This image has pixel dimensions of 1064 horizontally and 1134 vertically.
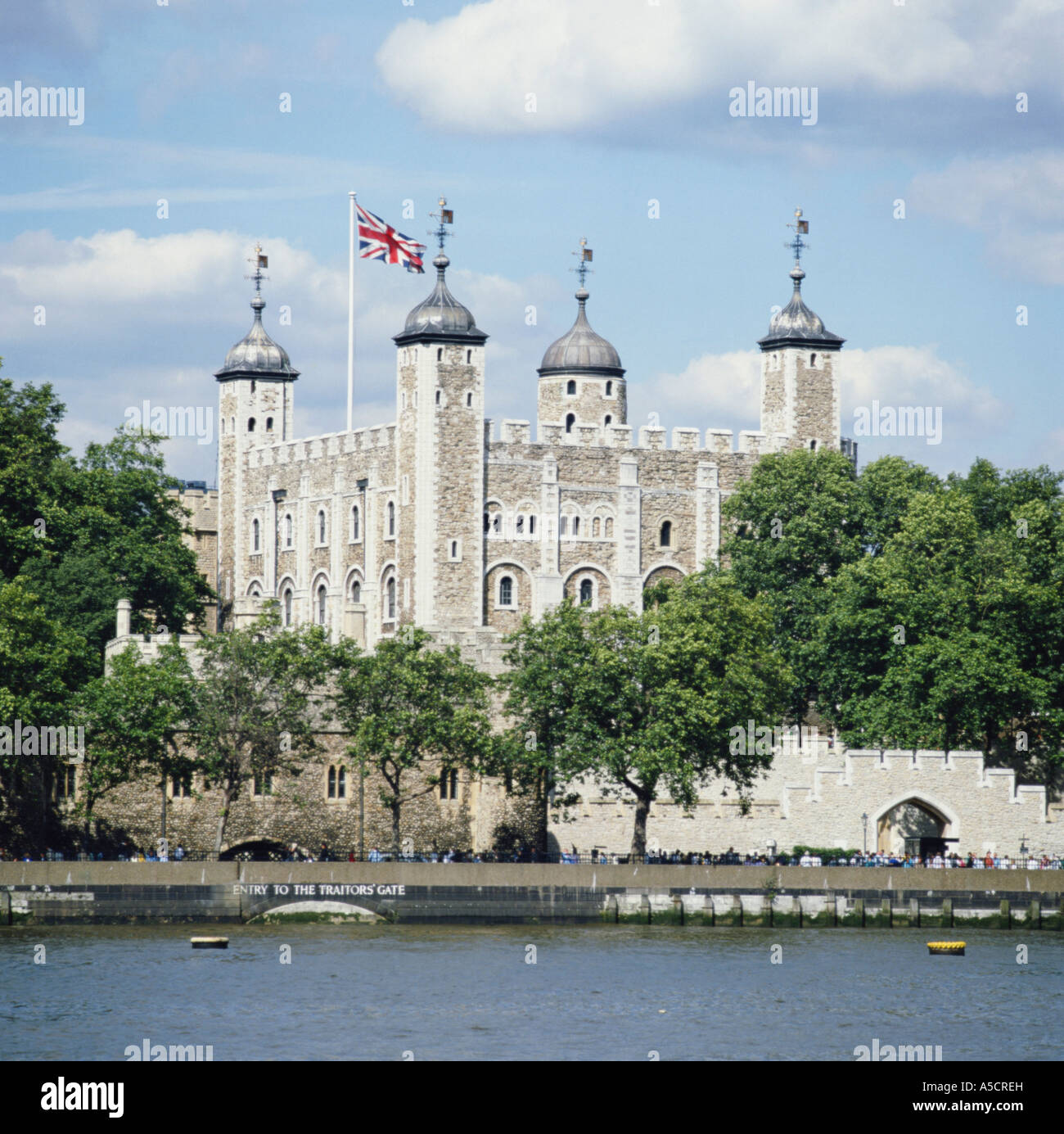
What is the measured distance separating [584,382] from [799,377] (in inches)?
421

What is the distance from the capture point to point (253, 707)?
6500 cm

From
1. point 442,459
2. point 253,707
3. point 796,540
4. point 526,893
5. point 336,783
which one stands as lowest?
point 526,893

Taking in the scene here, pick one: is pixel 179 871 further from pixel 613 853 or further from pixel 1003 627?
pixel 1003 627

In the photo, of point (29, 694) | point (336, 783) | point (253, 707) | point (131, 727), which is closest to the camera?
point (29, 694)

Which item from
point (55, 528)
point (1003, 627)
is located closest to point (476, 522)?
point (55, 528)

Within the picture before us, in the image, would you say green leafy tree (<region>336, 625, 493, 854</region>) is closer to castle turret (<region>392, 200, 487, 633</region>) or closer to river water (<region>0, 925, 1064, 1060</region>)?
river water (<region>0, 925, 1064, 1060</region>)

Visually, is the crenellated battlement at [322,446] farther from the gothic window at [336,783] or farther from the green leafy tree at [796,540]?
the gothic window at [336,783]

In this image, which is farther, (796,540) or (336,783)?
(796,540)

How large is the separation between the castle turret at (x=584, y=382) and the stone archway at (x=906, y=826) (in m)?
33.5

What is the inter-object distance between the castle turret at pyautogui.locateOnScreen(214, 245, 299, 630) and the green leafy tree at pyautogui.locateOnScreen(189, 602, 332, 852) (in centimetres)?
3362

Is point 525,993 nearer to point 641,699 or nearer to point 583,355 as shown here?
point 641,699

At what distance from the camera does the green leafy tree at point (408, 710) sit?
6525 centimetres

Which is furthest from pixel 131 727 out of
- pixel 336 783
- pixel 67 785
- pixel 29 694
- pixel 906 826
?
pixel 906 826
